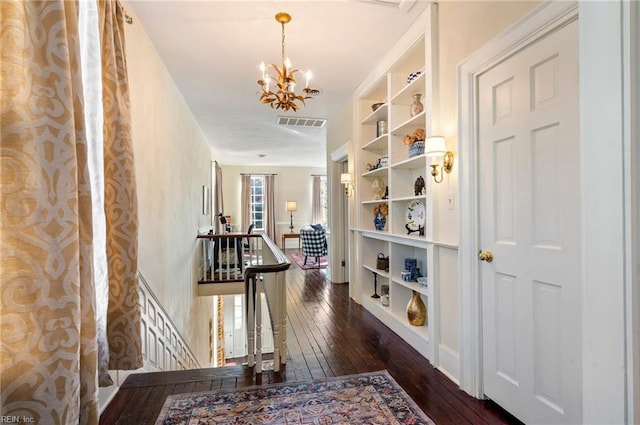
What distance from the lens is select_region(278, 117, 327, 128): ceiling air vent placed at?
5.18m

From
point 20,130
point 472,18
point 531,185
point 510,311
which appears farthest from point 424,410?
point 472,18

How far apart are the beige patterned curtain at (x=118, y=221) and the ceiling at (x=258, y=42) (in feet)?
3.15

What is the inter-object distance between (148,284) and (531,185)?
2.88 metres

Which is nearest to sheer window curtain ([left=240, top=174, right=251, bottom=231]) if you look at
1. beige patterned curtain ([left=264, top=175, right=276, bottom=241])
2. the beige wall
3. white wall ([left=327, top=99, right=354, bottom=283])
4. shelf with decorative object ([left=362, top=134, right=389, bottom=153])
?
beige patterned curtain ([left=264, top=175, right=276, bottom=241])

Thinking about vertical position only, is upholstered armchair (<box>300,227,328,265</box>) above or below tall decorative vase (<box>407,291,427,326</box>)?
above

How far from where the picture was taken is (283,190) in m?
10.7

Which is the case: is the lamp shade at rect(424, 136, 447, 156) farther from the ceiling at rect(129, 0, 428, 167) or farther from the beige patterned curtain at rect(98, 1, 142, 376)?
the beige patterned curtain at rect(98, 1, 142, 376)

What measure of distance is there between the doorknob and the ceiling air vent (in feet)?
12.8

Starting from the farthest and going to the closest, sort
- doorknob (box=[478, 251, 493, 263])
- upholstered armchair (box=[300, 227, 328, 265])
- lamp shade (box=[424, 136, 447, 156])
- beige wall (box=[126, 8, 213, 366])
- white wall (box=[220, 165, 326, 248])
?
1. white wall (box=[220, 165, 326, 248])
2. upholstered armchair (box=[300, 227, 328, 265])
3. beige wall (box=[126, 8, 213, 366])
4. lamp shade (box=[424, 136, 447, 156])
5. doorknob (box=[478, 251, 493, 263])

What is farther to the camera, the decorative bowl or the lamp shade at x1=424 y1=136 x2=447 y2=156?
the decorative bowl

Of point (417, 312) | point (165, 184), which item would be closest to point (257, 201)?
point (165, 184)

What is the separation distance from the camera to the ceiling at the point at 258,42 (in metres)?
2.41

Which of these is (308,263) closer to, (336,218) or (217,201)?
(336,218)

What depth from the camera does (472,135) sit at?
2064 millimetres
